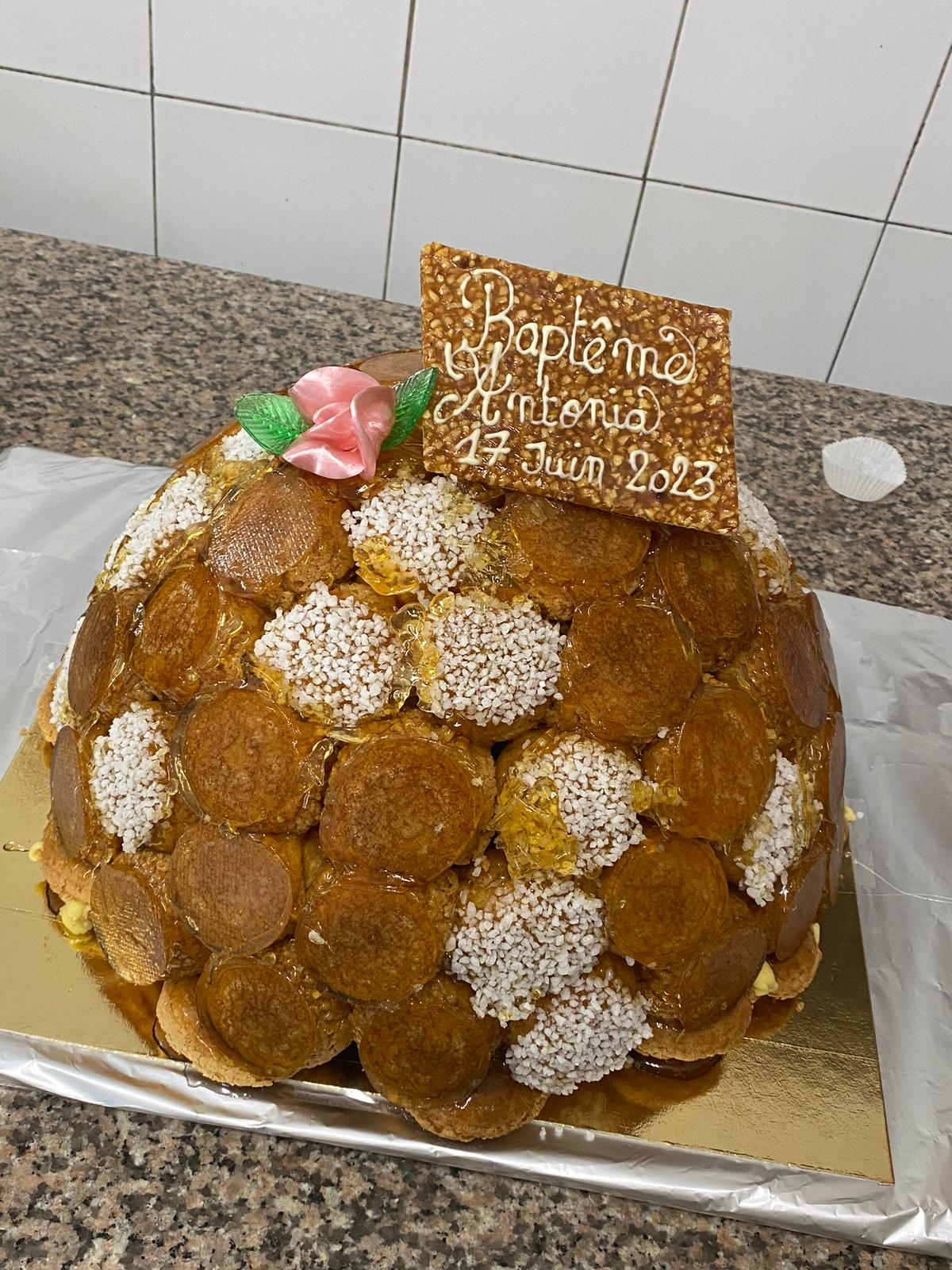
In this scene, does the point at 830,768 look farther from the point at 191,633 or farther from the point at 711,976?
the point at 191,633

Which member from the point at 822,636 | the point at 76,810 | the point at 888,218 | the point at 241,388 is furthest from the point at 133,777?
the point at 888,218

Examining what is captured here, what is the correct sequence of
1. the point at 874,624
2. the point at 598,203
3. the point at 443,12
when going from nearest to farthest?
1. the point at 874,624
2. the point at 443,12
3. the point at 598,203

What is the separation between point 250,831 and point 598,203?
140 cm

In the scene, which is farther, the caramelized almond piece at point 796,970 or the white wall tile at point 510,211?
the white wall tile at point 510,211

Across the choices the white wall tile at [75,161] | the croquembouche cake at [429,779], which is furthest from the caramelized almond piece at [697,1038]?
the white wall tile at [75,161]

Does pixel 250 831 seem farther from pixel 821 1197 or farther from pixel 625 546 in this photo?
pixel 821 1197

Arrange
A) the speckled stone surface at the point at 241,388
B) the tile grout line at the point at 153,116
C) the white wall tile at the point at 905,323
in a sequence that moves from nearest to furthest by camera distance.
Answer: the speckled stone surface at the point at 241,388 → the tile grout line at the point at 153,116 → the white wall tile at the point at 905,323

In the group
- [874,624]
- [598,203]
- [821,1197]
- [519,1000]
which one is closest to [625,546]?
[519,1000]

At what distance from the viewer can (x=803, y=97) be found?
5.46 ft

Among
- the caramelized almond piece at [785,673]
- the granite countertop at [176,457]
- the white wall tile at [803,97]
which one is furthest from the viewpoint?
the white wall tile at [803,97]

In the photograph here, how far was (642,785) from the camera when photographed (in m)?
0.73

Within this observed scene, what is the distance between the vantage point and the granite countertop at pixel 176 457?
2.28 feet

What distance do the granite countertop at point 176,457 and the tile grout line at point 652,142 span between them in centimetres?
36

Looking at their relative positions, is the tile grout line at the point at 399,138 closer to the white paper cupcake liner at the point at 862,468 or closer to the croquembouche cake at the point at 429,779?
the white paper cupcake liner at the point at 862,468
